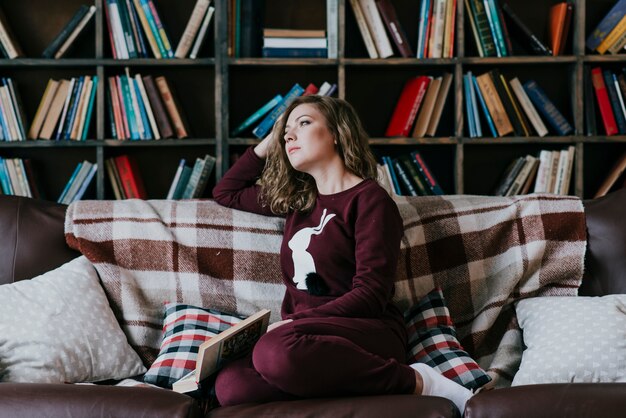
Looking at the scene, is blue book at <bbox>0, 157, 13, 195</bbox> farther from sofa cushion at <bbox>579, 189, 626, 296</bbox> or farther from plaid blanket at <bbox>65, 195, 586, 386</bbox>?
sofa cushion at <bbox>579, 189, 626, 296</bbox>

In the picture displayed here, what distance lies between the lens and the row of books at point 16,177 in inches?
115

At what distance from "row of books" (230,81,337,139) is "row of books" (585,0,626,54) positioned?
3.53 ft

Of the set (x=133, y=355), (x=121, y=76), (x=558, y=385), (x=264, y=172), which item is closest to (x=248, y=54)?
(x=121, y=76)

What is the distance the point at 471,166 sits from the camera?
3.27 meters

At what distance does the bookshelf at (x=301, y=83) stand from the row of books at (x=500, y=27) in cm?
5

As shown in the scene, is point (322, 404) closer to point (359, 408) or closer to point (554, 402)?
point (359, 408)

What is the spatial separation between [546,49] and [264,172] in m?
1.44

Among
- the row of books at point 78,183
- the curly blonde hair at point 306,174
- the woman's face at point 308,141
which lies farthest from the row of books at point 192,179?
the woman's face at point 308,141

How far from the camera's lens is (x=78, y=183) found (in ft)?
9.77

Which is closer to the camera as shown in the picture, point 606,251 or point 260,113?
point 606,251

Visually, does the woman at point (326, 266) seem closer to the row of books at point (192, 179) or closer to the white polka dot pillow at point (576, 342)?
the white polka dot pillow at point (576, 342)

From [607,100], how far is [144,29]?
1.86m

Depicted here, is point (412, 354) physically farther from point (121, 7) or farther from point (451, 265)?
point (121, 7)

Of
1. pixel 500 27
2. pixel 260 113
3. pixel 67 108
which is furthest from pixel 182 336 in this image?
pixel 500 27
